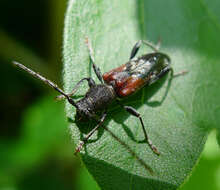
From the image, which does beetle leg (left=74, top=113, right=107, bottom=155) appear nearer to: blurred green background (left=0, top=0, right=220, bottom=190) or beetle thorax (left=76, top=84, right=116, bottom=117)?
beetle thorax (left=76, top=84, right=116, bottom=117)

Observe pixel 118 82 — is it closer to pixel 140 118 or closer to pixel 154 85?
pixel 154 85

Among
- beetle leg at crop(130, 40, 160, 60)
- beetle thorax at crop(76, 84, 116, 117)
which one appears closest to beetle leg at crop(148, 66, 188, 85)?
beetle leg at crop(130, 40, 160, 60)

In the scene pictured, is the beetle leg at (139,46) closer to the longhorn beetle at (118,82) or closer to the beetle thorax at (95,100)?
the longhorn beetle at (118,82)

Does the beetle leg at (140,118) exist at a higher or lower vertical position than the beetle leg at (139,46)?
lower

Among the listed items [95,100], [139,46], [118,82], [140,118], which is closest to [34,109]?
[118,82]

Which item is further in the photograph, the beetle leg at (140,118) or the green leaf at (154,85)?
the beetle leg at (140,118)

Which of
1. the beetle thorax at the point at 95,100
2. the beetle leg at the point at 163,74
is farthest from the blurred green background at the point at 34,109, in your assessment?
the beetle leg at the point at 163,74

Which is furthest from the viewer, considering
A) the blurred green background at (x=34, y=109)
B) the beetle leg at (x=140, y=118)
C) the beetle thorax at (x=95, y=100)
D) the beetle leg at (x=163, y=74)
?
the blurred green background at (x=34, y=109)
